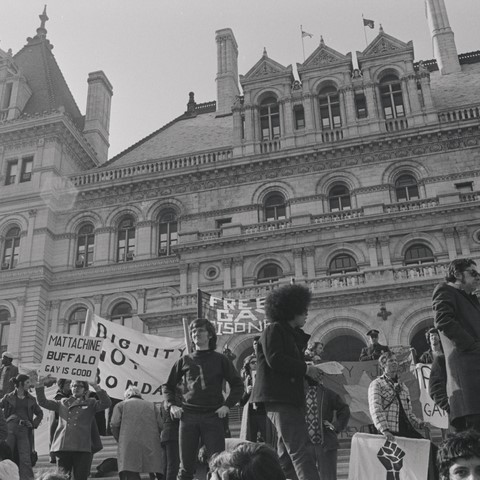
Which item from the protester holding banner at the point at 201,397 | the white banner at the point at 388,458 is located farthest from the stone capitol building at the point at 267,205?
the protester holding banner at the point at 201,397

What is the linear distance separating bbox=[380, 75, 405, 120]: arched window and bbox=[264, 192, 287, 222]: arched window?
21.7ft

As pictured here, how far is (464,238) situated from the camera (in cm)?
2620

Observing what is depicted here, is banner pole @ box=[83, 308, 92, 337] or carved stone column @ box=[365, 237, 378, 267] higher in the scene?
carved stone column @ box=[365, 237, 378, 267]

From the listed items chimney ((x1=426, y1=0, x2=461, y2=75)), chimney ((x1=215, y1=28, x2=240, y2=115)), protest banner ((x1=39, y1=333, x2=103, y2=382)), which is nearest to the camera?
protest banner ((x1=39, y1=333, x2=103, y2=382))

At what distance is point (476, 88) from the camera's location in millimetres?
34750

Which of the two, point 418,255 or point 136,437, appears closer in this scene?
point 136,437

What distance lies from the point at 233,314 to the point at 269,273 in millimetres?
11195

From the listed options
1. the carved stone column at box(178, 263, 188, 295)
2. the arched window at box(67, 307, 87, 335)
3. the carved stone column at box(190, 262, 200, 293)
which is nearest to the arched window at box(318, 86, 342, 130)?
the carved stone column at box(190, 262, 200, 293)

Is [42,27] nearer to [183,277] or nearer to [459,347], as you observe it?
[183,277]

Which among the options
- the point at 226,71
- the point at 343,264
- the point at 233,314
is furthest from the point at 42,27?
the point at 233,314

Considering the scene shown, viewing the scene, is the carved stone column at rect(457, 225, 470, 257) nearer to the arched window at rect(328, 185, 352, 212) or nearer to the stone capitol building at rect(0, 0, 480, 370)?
the stone capitol building at rect(0, 0, 480, 370)

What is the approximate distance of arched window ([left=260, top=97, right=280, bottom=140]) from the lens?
111ft

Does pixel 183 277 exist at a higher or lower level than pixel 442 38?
lower

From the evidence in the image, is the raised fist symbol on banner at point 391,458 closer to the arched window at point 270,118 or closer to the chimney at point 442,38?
the arched window at point 270,118
